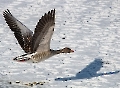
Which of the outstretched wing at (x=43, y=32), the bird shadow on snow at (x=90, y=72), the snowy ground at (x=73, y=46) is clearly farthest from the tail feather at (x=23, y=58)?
the bird shadow on snow at (x=90, y=72)

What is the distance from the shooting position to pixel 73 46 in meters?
10.4

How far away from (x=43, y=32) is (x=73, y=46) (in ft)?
12.2

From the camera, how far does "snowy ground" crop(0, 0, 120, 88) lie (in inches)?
329

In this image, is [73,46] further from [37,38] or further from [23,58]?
[37,38]

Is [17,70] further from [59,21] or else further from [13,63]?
[59,21]

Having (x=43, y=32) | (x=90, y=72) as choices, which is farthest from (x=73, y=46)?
(x=43, y=32)

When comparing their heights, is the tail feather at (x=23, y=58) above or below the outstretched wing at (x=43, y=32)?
below

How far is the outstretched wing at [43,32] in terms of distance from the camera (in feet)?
21.6

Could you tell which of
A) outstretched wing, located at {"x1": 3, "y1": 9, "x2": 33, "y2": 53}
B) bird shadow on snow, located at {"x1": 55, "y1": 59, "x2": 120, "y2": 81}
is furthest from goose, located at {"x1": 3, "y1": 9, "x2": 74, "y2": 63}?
bird shadow on snow, located at {"x1": 55, "y1": 59, "x2": 120, "y2": 81}

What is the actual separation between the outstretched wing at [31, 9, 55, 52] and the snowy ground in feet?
3.82

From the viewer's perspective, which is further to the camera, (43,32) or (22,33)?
(22,33)

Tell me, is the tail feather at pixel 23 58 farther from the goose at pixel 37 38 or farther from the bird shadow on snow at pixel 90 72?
the bird shadow on snow at pixel 90 72

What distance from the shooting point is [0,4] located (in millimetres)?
13797

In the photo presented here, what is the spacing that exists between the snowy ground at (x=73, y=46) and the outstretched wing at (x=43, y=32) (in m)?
1.16
